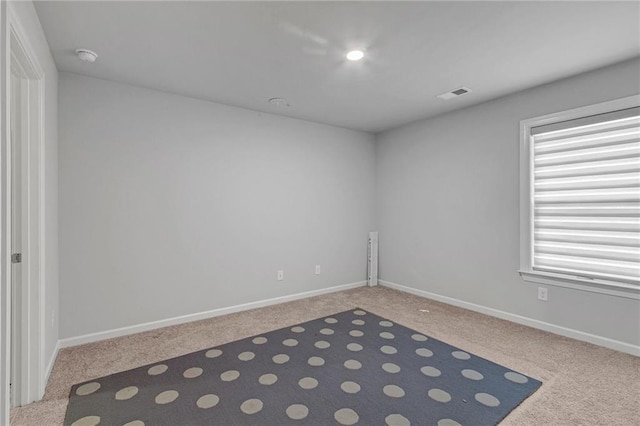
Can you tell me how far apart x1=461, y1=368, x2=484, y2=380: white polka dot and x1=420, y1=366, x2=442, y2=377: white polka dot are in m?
0.18

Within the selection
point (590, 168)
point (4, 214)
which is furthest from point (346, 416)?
point (590, 168)

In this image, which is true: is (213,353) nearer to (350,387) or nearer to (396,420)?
(350,387)

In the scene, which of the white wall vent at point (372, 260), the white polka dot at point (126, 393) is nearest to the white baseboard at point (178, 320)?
the white wall vent at point (372, 260)

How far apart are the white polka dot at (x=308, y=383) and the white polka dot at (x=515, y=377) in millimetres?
1358

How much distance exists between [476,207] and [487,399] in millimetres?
2235

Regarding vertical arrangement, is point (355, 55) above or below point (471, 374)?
above

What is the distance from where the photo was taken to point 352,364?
8.07ft

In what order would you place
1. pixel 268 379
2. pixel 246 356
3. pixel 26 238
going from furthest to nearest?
1. pixel 246 356
2. pixel 268 379
3. pixel 26 238

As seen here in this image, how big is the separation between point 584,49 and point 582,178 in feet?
3.66

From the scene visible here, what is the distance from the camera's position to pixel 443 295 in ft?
13.4

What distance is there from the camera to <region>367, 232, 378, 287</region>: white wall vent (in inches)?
192

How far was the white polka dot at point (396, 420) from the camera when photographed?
5.91 ft

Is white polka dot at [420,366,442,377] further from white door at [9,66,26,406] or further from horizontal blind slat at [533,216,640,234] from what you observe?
white door at [9,66,26,406]

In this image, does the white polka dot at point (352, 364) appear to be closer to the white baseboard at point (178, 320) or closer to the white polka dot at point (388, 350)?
the white polka dot at point (388, 350)
